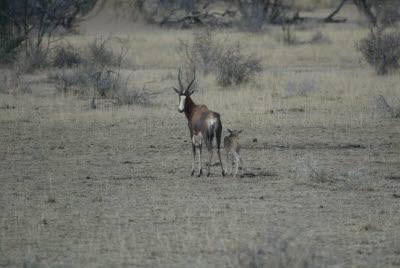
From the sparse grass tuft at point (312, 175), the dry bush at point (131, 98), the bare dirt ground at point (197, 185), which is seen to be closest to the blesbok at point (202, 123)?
the bare dirt ground at point (197, 185)

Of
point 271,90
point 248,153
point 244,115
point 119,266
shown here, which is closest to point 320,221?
point 119,266

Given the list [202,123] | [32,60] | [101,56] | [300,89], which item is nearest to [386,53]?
[300,89]

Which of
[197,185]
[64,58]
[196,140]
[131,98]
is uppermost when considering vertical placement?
[64,58]

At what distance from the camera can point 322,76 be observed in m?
21.4

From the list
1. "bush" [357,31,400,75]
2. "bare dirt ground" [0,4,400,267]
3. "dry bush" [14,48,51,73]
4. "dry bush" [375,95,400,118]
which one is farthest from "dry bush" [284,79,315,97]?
"dry bush" [14,48,51,73]

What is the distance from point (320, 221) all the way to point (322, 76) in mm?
15081

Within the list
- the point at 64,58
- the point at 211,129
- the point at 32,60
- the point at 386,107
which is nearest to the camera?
the point at 211,129

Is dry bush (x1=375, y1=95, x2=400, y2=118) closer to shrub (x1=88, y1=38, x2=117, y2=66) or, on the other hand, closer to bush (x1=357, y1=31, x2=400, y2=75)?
bush (x1=357, y1=31, x2=400, y2=75)

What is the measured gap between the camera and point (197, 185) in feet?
28.9

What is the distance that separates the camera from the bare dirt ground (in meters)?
5.95

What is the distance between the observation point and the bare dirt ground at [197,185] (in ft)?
19.5

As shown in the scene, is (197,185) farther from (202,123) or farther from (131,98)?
(131,98)

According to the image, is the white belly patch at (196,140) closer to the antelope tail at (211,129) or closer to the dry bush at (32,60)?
the antelope tail at (211,129)

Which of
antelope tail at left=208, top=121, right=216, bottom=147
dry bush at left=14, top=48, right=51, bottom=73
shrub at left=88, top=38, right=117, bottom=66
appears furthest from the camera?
dry bush at left=14, top=48, right=51, bottom=73
